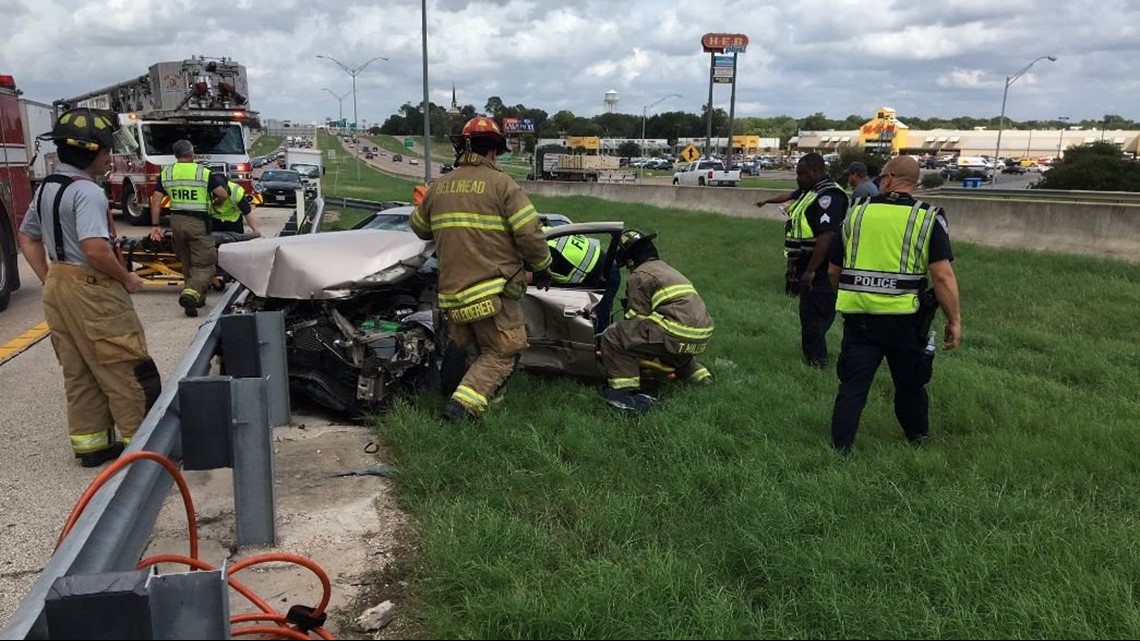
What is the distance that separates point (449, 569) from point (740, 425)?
2359 millimetres

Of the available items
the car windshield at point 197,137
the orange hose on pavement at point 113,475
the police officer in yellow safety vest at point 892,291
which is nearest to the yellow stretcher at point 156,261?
the orange hose on pavement at point 113,475

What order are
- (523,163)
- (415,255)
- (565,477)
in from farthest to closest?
(523,163) → (415,255) → (565,477)

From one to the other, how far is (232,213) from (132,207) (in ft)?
33.5

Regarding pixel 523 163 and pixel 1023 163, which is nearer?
pixel 1023 163

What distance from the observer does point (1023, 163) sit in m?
77.1

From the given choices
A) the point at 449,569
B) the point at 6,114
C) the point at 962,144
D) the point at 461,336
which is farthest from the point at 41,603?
the point at 962,144

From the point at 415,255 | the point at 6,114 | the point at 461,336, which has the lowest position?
the point at 461,336

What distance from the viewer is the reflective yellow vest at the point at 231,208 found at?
8.81m

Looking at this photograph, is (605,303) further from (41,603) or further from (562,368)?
(41,603)

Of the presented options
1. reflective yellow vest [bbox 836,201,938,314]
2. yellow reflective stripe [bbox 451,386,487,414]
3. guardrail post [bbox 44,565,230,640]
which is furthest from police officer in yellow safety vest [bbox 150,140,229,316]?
guardrail post [bbox 44,565,230,640]

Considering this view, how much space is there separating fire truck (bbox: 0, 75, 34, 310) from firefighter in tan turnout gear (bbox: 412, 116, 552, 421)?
20.6ft

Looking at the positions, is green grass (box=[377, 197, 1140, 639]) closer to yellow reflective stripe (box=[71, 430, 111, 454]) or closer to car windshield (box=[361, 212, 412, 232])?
yellow reflective stripe (box=[71, 430, 111, 454])

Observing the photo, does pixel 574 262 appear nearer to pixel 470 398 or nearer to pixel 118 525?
pixel 470 398

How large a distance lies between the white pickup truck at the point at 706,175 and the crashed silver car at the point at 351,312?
36.7 metres
